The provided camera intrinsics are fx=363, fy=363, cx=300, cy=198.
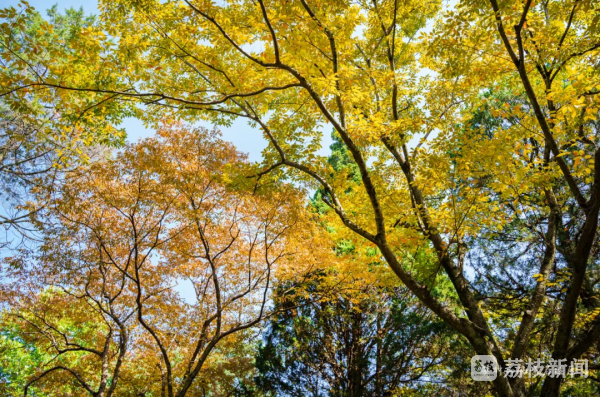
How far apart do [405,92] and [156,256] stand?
6.35 m

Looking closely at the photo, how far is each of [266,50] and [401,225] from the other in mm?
3394

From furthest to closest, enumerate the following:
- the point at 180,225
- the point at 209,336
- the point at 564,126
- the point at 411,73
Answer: the point at 209,336, the point at 180,225, the point at 411,73, the point at 564,126

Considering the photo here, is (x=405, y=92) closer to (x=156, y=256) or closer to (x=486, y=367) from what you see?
(x=486, y=367)

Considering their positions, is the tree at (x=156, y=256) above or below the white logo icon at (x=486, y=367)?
above

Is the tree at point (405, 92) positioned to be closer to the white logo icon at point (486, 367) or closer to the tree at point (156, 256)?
the white logo icon at point (486, 367)

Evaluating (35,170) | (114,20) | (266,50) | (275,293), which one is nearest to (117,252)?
(35,170)

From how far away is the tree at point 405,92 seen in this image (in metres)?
3.93

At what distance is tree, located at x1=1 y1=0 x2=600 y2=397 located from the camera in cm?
393

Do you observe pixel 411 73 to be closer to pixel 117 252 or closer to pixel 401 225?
pixel 401 225

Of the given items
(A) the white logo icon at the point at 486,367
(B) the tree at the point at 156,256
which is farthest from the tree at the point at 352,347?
(A) the white logo icon at the point at 486,367

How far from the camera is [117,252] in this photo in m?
8.34

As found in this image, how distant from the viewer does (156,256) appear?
327 inches

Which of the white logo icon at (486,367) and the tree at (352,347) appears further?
the tree at (352,347)

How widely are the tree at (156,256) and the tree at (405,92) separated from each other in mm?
2065
